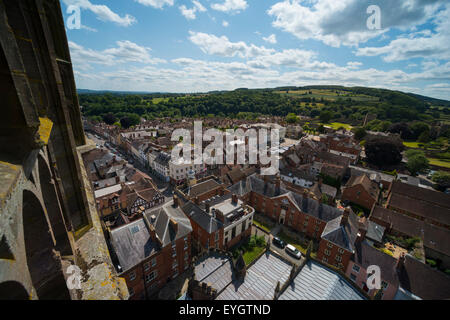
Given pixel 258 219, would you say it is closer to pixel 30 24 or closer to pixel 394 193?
pixel 394 193

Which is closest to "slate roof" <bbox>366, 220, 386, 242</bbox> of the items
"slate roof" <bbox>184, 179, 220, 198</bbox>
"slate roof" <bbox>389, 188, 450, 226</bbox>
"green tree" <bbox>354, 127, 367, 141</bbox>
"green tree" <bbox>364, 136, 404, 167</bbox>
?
"slate roof" <bbox>389, 188, 450, 226</bbox>

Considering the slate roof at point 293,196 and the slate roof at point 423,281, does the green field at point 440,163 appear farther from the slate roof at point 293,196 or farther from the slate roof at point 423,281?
the slate roof at point 423,281

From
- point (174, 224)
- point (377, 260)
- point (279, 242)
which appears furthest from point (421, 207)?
point (174, 224)

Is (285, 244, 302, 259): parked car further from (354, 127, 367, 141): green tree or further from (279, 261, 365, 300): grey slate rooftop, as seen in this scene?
(354, 127, 367, 141): green tree

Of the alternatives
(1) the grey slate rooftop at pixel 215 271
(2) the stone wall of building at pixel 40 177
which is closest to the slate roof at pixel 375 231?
(1) the grey slate rooftop at pixel 215 271

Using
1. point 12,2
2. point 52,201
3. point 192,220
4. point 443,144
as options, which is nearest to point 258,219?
point 192,220
